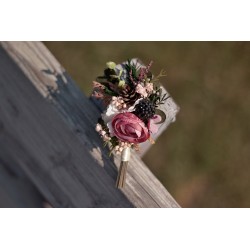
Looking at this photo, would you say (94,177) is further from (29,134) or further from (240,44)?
(240,44)

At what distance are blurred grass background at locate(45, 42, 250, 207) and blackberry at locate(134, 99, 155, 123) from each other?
1.91 metres

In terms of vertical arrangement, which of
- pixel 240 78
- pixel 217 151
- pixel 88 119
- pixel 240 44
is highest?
pixel 88 119

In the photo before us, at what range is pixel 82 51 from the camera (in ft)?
12.3

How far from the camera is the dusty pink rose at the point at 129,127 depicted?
174 centimetres

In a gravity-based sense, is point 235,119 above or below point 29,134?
below

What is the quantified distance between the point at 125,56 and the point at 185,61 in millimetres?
597

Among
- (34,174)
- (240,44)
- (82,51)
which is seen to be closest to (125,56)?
(82,51)

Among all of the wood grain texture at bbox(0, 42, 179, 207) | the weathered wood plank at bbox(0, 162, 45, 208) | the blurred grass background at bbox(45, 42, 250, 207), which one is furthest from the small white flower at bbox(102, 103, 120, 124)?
the blurred grass background at bbox(45, 42, 250, 207)

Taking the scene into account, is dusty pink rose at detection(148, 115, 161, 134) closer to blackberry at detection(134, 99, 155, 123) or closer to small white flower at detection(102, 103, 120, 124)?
blackberry at detection(134, 99, 155, 123)

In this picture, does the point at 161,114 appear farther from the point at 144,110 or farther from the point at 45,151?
the point at 45,151

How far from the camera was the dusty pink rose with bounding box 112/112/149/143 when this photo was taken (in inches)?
68.6

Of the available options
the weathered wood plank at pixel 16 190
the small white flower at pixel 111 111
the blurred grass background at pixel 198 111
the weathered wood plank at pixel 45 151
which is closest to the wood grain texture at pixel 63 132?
the weathered wood plank at pixel 45 151

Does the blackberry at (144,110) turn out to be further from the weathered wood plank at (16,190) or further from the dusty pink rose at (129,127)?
the weathered wood plank at (16,190)

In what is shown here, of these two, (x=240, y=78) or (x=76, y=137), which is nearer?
(x=76, y=137)
